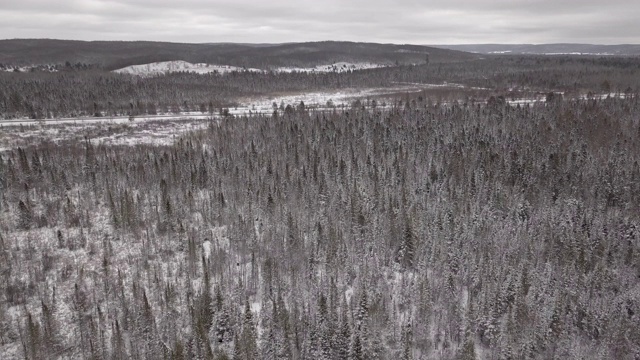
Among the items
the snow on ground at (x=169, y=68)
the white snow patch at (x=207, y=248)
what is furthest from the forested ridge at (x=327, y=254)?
the snow on ground at (x=169, y=68)

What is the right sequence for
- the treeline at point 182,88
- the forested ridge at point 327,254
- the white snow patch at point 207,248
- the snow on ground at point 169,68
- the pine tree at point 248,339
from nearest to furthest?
the pine tree at point 248,339 → the forested ridge at point 327,254 → the white snow patch at point 207,248 → the treeline at point 182,88 → the snow on ground at point 169,68

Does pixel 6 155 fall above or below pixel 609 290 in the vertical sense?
above

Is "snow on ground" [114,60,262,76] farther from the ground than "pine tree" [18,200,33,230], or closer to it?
farther from the ground

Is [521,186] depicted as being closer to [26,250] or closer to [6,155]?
[26,250]

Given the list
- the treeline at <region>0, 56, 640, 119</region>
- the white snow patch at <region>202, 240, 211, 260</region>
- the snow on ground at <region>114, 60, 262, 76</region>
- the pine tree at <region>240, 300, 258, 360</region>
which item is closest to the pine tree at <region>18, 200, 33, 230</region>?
the white snow patch at <region>202, 240, 211, 260</region>

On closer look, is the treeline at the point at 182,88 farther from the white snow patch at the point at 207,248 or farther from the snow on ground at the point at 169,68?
the white snow patch at the point at 207,248

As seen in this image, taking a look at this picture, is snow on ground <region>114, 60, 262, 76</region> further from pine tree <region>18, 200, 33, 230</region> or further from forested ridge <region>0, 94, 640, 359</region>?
pine tree <region>18, 200, 33, 230</region>

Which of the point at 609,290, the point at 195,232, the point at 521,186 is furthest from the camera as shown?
the point at 521,186

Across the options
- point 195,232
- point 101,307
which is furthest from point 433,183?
point 101,307
